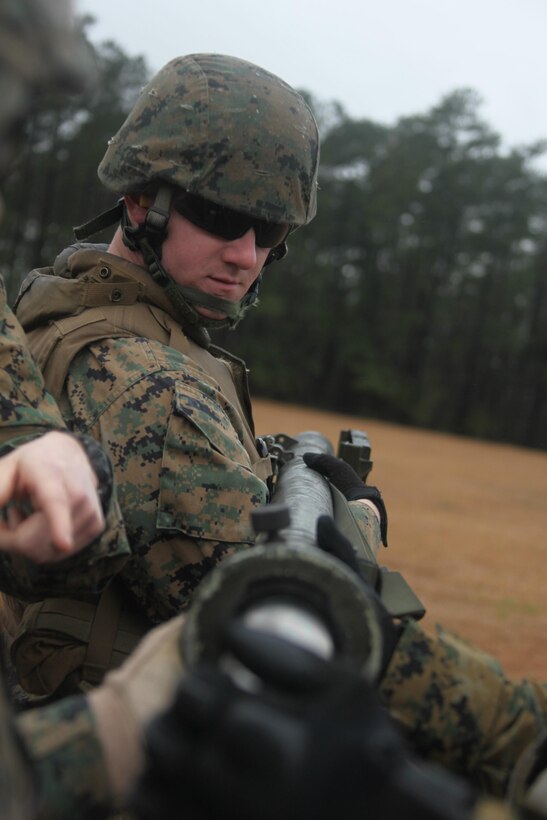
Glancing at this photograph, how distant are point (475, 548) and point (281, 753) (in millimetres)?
10399

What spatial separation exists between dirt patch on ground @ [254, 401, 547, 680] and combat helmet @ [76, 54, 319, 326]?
4518 mm

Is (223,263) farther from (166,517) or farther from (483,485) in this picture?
(483,485)

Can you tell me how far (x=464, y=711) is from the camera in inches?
66.1

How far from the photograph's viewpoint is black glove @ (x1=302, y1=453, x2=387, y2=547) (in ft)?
9.85

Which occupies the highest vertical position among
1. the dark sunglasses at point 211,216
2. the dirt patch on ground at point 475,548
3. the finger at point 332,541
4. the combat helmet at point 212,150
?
the combat helmet at point 212,150

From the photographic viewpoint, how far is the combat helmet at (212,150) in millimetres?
2812

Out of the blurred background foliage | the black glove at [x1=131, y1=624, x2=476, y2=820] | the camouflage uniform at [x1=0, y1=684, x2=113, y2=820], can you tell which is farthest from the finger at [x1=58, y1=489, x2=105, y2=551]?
the blurred background foliage

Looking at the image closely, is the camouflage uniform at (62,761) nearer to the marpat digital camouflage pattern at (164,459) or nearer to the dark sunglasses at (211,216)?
the marpat digital camouflage pattern at (164,459)

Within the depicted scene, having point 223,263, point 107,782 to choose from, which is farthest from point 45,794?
point 223,263

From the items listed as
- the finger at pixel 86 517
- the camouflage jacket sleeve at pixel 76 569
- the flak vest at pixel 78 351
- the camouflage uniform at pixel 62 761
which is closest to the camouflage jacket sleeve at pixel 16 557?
the camouflage jacket sleeve at pixel 76 569

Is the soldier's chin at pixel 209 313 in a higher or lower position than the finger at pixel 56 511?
higher

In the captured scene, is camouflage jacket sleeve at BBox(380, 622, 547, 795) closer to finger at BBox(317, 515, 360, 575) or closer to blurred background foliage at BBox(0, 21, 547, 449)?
finger at BBox(317, 515, 360, 575)

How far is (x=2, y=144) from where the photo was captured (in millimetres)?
1200

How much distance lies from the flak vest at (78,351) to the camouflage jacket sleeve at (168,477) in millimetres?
118
